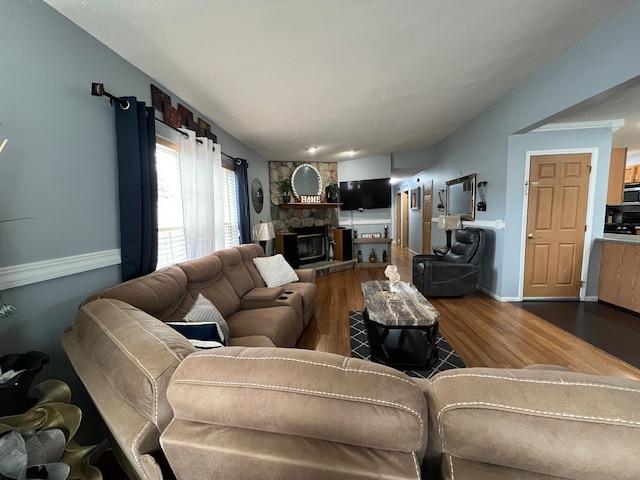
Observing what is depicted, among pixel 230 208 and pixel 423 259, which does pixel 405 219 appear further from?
pixel 230 208

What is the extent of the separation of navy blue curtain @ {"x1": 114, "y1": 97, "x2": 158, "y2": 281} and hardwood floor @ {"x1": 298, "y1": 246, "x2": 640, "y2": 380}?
62.3 inches

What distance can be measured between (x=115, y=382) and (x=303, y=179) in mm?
5123

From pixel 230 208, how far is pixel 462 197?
395 cm

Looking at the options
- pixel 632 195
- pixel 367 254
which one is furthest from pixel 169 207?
pixel 632 195

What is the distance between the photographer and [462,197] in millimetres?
4383

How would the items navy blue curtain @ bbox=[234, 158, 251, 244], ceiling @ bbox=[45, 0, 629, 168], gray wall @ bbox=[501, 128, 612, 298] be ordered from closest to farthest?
ceiling @ bbox=[45, 0, 629, 168] → gray wall @ bbox=[501, 128, 612, 298] → navy blue curtain @ bbox=[234, 158, 251, 244]

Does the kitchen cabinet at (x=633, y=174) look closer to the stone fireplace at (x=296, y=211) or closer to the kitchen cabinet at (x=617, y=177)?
the kitchen cabinet at (x=617, y=177)

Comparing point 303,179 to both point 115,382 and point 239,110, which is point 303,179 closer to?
point 239,110

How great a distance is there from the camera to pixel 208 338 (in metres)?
1.35

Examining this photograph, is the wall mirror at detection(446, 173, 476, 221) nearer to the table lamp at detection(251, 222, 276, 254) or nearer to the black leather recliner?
the black leather recliner

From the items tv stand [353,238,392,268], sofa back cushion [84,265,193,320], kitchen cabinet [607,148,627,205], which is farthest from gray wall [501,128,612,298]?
sofa back cushion [84,265,193,320]

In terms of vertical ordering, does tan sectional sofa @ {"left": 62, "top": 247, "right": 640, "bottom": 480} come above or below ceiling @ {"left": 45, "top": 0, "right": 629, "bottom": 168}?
below

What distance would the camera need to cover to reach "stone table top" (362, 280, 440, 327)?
1.88m

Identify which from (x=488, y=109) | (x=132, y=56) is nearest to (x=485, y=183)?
(x=488, y=109)
